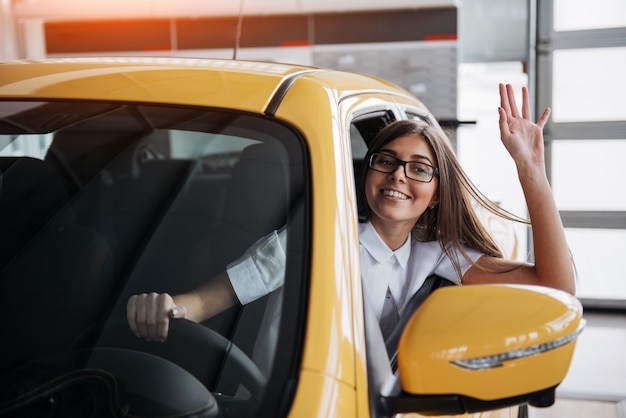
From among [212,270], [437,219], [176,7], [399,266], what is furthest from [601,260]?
[212,270]

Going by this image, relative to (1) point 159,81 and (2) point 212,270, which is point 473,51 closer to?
(1) point 159,81

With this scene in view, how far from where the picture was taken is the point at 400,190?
5.40 ft

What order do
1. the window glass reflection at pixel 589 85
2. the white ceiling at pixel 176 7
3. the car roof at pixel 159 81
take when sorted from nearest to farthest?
1. the car roof at pixel 159 81
2. the white ceiling at pixel 176 7
3. the window glass reflection at pixel 589 85

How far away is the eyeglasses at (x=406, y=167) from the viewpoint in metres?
1.69

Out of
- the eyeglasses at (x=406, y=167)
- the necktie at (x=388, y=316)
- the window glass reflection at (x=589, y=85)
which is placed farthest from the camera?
the window glass reflection at (x=589, y=85)

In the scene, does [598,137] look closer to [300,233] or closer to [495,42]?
[495,42]

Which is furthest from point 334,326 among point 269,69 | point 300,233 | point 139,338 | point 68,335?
point 269,69

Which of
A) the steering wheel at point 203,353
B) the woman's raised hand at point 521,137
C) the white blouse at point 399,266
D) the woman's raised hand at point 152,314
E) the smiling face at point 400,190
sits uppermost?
the woman's raised hand at point 521,137

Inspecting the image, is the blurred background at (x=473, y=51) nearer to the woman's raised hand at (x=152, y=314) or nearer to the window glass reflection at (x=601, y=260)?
the window glass reflection at (x=601, y=260)

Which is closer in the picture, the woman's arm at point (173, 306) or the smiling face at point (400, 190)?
the woman's arm at point (173, 306)

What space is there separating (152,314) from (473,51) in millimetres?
5026

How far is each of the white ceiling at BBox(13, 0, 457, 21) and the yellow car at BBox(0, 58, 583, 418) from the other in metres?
3.90

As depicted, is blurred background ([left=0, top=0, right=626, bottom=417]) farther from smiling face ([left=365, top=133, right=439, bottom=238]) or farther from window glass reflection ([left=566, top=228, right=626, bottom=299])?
smiling face ([left=365, top=133, right=439, bottom=238])

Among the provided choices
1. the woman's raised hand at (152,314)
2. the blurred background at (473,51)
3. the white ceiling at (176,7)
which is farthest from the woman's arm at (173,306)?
the white ceiling at (176,7)
